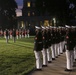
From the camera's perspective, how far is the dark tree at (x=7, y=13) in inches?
4198

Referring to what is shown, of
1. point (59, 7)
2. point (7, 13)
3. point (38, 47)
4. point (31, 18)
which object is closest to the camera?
point (38, 47)

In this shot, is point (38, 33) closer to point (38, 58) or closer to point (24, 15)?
point (38, 58)

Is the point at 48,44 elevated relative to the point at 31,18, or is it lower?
lower

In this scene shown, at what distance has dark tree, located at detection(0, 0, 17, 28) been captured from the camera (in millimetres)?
106637

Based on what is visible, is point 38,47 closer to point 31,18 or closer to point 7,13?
point 7,13

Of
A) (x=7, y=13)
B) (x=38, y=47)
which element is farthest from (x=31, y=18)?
(x=38, y=47)

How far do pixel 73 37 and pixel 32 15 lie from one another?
13564 centimetres

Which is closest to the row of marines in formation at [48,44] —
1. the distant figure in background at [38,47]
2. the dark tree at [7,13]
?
the distant figure in background at [38,47]

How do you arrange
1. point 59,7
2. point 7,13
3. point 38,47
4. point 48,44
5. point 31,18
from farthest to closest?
point 31,18 → point 7,13 → point 59,7 → point 48,44 → point 38,47

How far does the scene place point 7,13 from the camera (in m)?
110

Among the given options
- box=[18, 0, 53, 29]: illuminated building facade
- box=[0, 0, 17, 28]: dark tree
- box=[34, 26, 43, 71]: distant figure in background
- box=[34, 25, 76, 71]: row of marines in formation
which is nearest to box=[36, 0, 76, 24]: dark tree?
box=[0, 0, 17, 28]: dark tree

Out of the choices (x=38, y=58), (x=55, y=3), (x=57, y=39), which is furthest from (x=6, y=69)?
(x=55, y=3)

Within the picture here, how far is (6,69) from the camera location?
19.6 m

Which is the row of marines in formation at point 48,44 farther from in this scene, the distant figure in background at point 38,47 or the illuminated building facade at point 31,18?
the illuminated building facade at point 31,18
